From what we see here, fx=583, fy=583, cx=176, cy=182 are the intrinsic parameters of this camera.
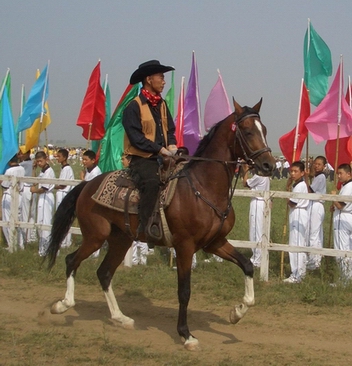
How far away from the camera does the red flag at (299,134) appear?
11.3m

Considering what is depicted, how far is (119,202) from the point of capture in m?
7.48

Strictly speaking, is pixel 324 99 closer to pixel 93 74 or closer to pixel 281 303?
pixel 281 303

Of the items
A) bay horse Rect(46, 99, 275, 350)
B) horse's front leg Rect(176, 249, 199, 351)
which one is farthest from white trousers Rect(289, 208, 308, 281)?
horse's front leg Rect(176, 249, 199, 351)

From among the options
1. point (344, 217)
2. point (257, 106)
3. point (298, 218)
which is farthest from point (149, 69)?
point (344, 217)

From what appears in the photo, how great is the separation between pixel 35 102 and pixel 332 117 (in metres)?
7.36

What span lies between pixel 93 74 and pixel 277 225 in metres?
6.89

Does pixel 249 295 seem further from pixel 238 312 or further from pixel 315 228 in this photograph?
pixel 315 228

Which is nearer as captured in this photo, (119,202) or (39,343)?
(39,343)

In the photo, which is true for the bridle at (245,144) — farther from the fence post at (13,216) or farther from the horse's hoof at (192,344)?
the fence post at (13,216)

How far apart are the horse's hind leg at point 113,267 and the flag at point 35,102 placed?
→ 23.3 ft

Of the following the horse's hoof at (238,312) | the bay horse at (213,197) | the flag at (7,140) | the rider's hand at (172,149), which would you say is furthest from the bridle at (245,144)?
the flag at (7,140)

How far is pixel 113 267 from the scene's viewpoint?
7926 millimetres

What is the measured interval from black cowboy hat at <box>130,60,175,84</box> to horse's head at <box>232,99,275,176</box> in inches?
44.5

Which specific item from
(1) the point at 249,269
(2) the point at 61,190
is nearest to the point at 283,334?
(1) the point at 249,269
